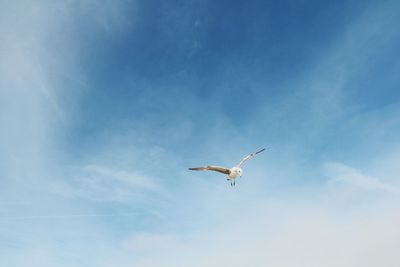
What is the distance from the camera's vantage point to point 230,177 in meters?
64.2

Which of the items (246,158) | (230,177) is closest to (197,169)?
(230,177)

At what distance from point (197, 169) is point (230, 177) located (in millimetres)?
8240

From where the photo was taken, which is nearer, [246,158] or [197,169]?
[197,169]

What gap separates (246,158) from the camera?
79.1 meters

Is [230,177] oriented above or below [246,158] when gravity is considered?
below

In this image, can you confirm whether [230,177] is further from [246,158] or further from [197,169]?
[246,158]

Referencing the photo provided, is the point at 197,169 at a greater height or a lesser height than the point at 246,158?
lesser

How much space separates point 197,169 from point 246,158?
21410 millimetres

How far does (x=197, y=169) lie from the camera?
63312mm

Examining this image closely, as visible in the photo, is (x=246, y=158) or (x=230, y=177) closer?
(x=230, y=177)

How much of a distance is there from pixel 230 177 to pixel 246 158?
1658 cm
